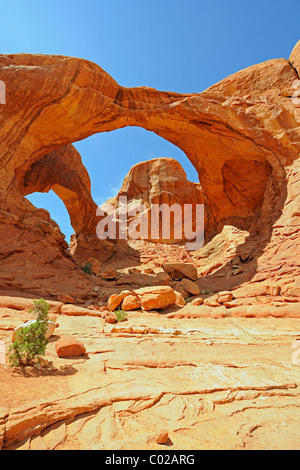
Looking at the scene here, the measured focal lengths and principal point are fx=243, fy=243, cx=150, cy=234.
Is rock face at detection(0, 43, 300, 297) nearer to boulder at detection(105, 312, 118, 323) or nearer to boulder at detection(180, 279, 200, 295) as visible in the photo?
boulder at detection(180, 279, 200, 295)

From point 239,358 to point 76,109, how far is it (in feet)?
42.8

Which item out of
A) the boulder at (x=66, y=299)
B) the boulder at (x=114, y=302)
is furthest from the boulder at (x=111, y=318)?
the boulder at (x=66, y=299)

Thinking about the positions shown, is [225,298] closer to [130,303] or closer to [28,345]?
[130,303]

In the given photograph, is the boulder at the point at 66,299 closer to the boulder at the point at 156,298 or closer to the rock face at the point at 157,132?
the rock face at the point at 157,132

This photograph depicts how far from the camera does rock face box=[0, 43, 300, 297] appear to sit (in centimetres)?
1057

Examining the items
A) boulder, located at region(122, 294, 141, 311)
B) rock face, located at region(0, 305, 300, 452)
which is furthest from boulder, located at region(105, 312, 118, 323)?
rock face, located at region(0, 305, 300, 452)

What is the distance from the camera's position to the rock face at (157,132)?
1057 cm

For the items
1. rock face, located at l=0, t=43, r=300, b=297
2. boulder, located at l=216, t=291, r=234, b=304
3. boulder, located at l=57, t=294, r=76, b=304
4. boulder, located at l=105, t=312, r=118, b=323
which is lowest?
boulder, located at l=105, t=312, r=118, b=323

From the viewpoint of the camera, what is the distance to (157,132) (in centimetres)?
1447

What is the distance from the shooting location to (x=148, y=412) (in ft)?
8.25

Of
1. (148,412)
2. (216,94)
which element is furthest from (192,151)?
(148,412)

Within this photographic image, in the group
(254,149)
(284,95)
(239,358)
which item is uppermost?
(284,95)

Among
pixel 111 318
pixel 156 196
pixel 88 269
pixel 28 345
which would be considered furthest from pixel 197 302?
pixel 156 196
